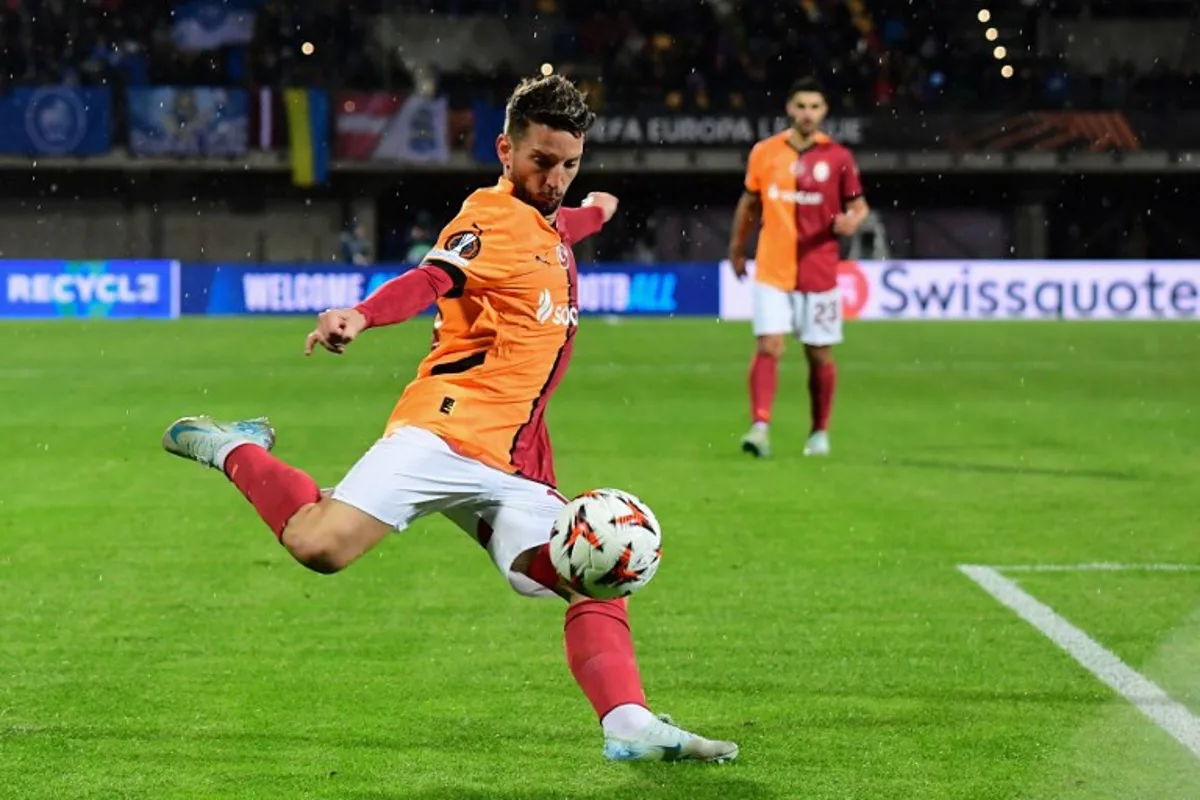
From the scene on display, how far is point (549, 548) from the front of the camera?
4664mm

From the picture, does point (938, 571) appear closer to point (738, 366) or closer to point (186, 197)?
point (738, 366)

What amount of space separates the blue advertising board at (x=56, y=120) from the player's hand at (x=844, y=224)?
2749 centimetres

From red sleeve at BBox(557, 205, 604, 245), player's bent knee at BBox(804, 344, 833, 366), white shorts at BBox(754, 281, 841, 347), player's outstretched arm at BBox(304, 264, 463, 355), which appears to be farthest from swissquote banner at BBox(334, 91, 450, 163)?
player's outstretched arm at BBox(304, 264, 463, 355)

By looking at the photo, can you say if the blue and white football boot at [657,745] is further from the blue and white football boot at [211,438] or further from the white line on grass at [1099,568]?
the white line on grass at [1099,568]

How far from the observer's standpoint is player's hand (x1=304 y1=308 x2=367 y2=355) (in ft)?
13.9

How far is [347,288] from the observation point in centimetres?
3136

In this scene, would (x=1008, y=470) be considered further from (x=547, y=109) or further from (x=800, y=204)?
(x=547, y=109)

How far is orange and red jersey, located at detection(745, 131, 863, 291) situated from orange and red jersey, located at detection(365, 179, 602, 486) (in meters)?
7.22

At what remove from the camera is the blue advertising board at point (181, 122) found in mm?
36969

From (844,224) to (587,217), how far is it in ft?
20.9

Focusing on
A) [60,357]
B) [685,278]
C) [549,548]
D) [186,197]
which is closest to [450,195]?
[186,197]

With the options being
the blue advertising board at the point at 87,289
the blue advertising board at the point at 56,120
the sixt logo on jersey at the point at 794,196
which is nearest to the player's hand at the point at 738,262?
the sixt logo on jersey at the point at 794,196

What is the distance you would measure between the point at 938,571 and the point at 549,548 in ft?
12.0

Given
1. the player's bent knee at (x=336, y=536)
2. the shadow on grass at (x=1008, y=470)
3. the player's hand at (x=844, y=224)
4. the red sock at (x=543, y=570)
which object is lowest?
the shadow on grass at (x=1008, y=470)
